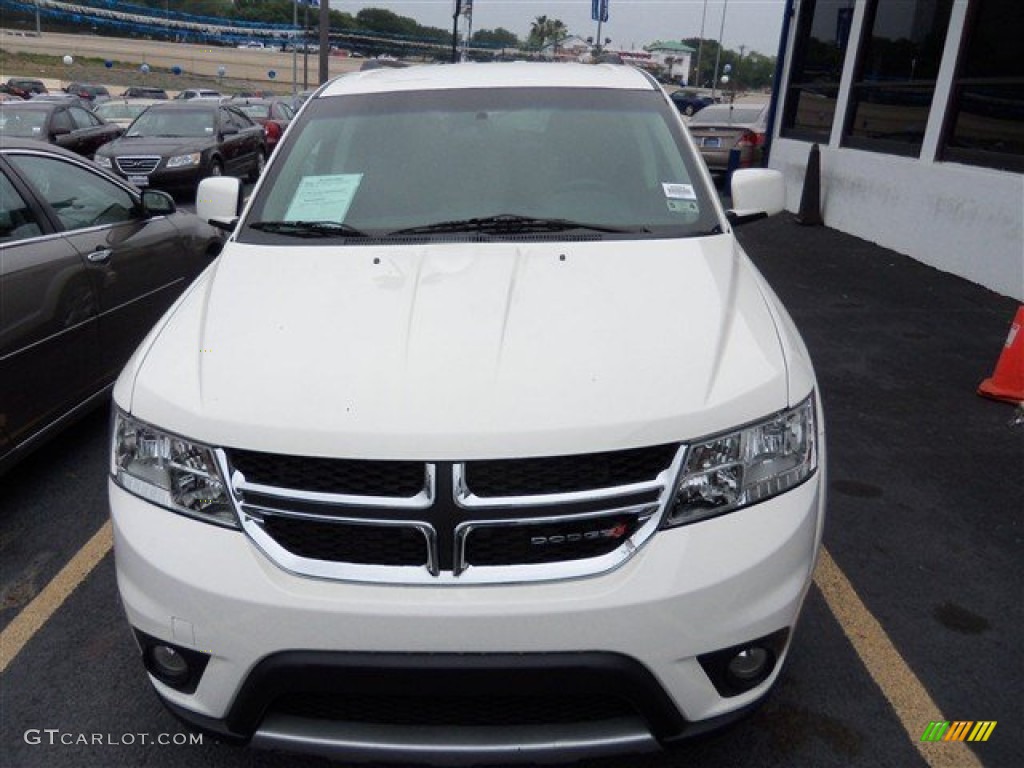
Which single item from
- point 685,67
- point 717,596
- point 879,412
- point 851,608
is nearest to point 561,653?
point 717,596

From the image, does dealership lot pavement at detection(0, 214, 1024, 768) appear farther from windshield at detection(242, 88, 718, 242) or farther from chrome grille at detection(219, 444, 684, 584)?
windshield at detection(242, 88, 718, 242)

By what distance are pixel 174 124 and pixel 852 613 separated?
14273 mm

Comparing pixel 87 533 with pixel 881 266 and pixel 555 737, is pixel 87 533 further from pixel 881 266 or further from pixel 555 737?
pixel 881 266

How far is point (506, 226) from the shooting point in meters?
2.98

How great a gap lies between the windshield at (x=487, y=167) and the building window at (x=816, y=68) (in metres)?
9.83

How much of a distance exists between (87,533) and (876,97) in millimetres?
10641

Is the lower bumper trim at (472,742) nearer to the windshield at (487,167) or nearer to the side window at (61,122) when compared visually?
the windshield at (487,167)

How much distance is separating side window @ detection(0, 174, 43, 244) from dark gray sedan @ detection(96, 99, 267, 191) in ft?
26.8

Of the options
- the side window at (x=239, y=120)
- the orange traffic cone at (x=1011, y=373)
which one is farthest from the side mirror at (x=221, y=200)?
the side window at (x=239, y=120)

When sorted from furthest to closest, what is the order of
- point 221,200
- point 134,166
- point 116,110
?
point 116,110 → point 134,166 → point 221,200

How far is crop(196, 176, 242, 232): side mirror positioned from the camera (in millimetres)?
3574

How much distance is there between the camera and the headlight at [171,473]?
2.00 m

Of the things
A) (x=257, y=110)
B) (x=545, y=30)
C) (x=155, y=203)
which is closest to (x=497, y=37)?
(x=545, y=30)

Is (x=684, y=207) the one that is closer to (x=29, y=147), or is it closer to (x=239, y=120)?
(x=29, y=147)
